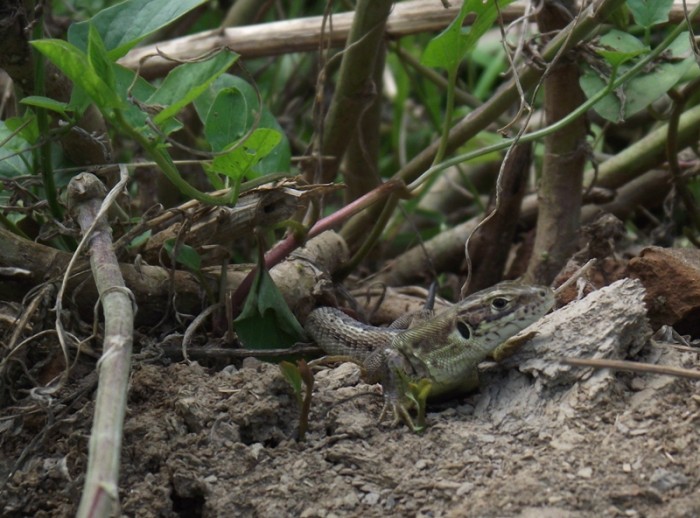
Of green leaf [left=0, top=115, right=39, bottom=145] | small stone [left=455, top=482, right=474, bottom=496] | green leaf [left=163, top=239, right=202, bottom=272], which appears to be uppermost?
green leaf [left=0, top=115, right=39, bottom=145]

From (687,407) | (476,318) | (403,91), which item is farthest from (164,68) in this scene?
(687,407)

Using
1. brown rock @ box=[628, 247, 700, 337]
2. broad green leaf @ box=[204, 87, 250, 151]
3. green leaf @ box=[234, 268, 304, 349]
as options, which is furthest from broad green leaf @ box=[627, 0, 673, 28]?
green leaf @ box=[234, 268, 304, 349]

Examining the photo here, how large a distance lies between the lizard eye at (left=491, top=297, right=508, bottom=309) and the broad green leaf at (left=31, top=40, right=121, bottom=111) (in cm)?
114

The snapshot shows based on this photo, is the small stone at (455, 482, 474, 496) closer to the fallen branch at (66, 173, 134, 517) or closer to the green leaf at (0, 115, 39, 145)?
the fallen branch at (66, 173, 134, 517)

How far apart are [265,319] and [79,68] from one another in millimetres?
1093

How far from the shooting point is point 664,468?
7.00 feet

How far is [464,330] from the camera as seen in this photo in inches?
107

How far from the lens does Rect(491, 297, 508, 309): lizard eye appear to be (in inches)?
106

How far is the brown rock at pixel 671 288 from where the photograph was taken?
2.92 metres

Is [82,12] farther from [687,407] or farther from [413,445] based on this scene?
[687,407]

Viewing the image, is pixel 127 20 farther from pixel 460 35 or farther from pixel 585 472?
pixel 585 472

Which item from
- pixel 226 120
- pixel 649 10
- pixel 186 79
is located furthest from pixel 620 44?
pixel 186 79

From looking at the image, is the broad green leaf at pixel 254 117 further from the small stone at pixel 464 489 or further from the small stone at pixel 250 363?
the small stone at pixel 464 489

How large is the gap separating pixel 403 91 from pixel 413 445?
3313mm
